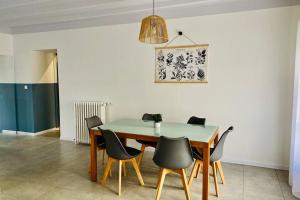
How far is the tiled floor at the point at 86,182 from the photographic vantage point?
2.71 meters

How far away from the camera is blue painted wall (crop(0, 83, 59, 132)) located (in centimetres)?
555

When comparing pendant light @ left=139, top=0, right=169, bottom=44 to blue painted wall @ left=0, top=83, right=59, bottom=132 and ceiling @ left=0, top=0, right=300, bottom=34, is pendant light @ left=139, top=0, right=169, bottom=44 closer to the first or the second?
ceiling @ left=0, top=0, right=300, bottom=34

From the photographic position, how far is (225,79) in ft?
12.3

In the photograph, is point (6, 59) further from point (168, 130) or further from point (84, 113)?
point (168, 130)

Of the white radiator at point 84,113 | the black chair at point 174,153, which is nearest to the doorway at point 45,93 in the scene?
the white radiator at point 84,113

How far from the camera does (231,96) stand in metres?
3.74

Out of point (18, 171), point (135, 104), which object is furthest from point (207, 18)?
point (18, 171)

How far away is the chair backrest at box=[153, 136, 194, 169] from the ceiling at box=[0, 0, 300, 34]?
2.17 m

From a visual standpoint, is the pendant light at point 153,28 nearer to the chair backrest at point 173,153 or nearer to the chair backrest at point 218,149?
the chair backrest at point 173,153

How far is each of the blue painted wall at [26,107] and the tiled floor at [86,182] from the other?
A: 159 centimetres

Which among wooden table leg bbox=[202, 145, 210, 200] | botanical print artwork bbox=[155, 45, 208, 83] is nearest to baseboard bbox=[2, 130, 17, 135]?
botanical print artwork bbox=[155, 45, 208, 83]

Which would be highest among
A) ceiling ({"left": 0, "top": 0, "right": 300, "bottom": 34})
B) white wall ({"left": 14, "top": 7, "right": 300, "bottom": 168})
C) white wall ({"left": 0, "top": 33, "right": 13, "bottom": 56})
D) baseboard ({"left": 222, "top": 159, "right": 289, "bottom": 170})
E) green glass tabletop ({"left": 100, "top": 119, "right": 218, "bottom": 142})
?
ceiling ({"left": 0, "top": 0, "right": 300, "bottom": 34})

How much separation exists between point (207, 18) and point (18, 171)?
12.3 feet

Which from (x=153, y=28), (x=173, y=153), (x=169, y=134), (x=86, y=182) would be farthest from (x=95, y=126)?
(x=153, y=28)
